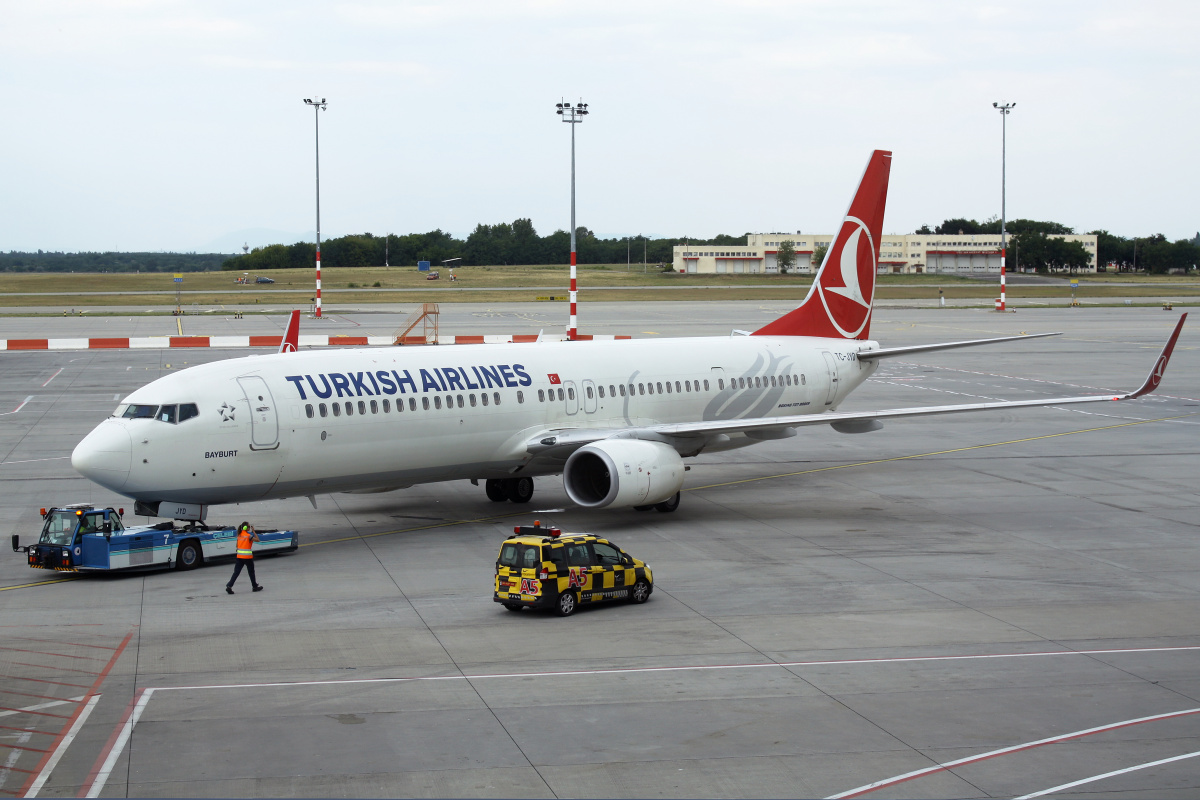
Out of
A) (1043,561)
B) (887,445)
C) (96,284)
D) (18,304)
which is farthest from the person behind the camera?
(96,284)

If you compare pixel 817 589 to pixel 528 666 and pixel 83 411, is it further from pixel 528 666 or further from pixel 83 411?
pixel 83 411

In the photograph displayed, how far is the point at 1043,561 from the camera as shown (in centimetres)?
2636

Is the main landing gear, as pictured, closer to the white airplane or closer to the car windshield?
the white airplane

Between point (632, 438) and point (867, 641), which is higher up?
point (632, 438)

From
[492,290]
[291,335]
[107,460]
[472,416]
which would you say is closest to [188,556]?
[107,460]

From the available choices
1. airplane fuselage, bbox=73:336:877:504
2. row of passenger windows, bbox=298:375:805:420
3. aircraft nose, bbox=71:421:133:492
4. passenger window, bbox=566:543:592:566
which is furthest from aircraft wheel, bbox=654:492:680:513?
aircraft nose, bbox=71:421:133:492

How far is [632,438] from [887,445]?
16423 mm

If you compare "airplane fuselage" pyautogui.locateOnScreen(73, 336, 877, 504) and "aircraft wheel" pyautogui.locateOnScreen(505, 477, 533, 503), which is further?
"aircraft wheel" pyautogui.locateOnScreen(505, 477, 533, 503)

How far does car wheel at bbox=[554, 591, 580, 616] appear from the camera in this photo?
22062mm

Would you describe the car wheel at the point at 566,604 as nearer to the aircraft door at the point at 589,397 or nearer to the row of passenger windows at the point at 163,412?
the row of passenger windows at the point at 163,412

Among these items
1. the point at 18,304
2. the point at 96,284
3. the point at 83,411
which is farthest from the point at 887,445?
the point at 96,284

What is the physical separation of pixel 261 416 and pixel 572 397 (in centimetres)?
865

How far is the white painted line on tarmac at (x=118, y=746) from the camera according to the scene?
14.0 metres

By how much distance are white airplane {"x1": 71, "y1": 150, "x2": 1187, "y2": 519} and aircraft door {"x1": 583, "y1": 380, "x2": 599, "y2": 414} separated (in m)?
0.08
